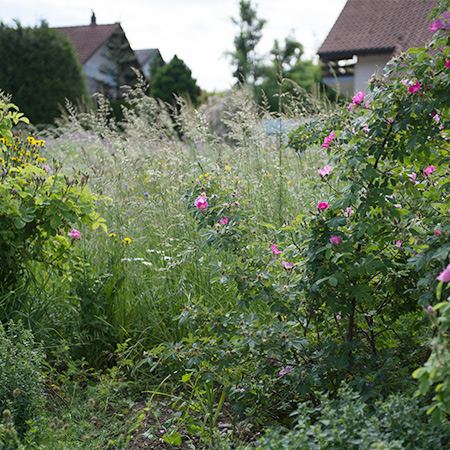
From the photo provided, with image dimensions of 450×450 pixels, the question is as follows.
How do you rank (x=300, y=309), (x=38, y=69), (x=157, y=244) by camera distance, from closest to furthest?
(x=300, y=309) → (x=157, y=244) → (x=38, y=69)

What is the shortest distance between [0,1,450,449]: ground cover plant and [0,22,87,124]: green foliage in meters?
12.7

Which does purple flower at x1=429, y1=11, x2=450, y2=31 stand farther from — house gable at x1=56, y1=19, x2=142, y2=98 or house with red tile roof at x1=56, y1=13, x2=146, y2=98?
house with red tile roof at x1=56, y1=13, x2=146, y2=98

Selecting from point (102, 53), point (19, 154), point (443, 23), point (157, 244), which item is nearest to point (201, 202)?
point (443, 23)

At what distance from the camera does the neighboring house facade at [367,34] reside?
16109 millimetres

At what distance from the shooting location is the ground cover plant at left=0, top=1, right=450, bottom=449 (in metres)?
1.70

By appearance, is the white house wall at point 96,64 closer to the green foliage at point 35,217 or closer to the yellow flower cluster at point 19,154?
the yellow flower cluster at point 19,154

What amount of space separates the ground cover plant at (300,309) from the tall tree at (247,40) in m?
28.8

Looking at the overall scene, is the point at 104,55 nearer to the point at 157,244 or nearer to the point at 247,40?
the point at 247,40

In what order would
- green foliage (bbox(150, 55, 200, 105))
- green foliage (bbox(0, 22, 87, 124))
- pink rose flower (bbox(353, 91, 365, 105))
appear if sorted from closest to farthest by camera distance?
pink rose flower (bbox(353, 91, 365, 105)), green foliage (bbox(0, 22, 87, 124)), green foliage (bbox(150, 55, 200, 105))

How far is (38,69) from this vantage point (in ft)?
48.4

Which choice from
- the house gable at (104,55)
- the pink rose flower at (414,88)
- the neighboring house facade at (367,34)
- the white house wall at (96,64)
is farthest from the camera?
the white house wall at (96,64)

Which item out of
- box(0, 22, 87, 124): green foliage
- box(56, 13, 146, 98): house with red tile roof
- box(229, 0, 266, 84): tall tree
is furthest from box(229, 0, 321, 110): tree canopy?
box(0, 22, 87, 124): green foliage

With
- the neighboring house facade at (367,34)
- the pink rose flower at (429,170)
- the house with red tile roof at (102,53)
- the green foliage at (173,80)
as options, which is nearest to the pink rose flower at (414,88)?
the pink rose flower at (429,170)

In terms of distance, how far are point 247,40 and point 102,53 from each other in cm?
881
